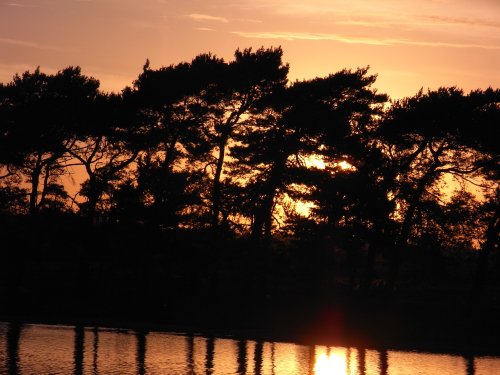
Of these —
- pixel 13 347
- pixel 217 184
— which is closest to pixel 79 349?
pixel 13 347

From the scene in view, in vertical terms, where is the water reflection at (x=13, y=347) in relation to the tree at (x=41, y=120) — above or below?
below

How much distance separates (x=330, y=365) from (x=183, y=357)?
5.07 m

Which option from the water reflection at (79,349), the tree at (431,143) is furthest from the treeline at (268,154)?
the water reflection at (79,349)

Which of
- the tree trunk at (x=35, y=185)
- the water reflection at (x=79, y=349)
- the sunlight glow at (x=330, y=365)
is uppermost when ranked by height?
the tree trunk at (x=35, y=185)

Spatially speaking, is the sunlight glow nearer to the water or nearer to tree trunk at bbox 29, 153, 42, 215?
the water

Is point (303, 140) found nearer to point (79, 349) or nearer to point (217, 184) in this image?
point (217, 184)

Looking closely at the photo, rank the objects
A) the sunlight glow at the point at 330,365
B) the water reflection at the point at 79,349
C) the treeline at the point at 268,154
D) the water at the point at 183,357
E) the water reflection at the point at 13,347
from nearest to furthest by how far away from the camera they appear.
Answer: the water reflection at the point at 13,347
the water reflection at the point at 79,349
the water at the point at 183,357
the sunlight glow at the point at 330,365
the treeline at the point at 268,154

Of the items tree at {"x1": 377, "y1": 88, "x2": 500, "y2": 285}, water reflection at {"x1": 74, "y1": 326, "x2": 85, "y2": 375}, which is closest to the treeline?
tree at {"x1": 377, "y1": 88, "x2": 500, "y2": 285}

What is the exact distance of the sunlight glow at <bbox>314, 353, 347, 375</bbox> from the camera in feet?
90.0

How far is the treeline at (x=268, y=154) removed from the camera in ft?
172

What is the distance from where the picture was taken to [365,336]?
42.2 metres

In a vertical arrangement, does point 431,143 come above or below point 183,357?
above

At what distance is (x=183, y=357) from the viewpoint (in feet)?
95.1

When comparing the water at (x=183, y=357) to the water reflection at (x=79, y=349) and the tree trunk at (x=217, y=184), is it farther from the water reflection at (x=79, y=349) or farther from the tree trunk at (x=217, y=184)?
the tree trunk at (x=217, y=184)
